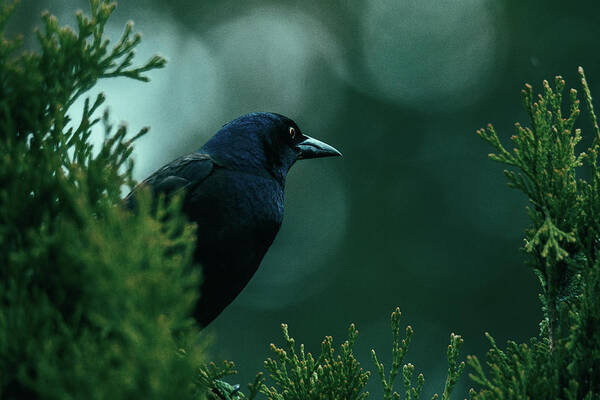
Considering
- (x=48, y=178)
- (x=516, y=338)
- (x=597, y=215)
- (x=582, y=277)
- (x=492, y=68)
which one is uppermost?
(x=492, y=68)

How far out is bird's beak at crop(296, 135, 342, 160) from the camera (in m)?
4.01

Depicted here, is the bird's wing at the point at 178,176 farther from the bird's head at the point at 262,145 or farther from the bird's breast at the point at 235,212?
the bird's head at the point at 262,145

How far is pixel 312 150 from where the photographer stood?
4062 mm

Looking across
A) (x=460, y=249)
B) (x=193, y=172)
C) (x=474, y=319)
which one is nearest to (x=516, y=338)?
(x=474, y=319)

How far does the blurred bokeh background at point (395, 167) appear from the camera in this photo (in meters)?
10.8

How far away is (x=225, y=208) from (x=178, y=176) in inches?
12.2

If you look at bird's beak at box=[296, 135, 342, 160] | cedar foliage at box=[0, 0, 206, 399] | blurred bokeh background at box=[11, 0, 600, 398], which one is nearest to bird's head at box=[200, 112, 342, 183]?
bird's beak at box=[296, 135, 342, 160]

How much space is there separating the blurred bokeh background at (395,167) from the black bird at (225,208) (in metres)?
7.66

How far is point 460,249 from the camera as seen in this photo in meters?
11.1

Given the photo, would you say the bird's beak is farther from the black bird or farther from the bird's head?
the black bird

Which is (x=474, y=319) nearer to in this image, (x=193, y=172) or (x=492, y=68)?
(x=492, y=68)

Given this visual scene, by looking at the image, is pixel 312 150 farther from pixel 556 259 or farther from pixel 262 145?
pixel 556 259

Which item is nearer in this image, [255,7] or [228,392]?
[228,392]

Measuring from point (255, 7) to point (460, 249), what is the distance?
8.26 m
